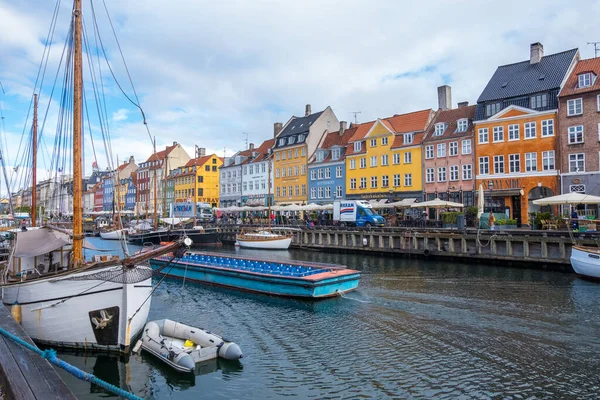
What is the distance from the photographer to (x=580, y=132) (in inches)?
1414

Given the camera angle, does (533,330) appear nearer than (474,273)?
Yes

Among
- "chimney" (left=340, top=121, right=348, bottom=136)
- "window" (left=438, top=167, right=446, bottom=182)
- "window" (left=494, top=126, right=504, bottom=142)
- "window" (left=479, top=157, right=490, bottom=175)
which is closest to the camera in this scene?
"window" (left=494, top=126, right=504, bottom=142)

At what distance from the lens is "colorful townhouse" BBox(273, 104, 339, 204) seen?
202 feet

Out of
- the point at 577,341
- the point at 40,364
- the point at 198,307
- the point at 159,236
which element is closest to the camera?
the point at 40,364

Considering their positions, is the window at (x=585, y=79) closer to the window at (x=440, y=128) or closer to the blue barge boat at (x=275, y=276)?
the window at (x=440, y=128)

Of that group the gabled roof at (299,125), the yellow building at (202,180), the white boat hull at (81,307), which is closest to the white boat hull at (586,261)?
the white boat hull at (81,307)

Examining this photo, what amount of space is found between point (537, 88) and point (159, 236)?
40023mm

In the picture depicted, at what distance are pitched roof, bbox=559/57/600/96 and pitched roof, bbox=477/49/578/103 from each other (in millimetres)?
660

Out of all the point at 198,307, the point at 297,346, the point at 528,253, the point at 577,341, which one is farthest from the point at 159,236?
the point at 577,341

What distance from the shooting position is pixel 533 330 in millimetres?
14016

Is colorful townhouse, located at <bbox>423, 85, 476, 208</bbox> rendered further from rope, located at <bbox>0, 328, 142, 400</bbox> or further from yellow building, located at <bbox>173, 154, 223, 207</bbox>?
yellow building, located at <bbox>173, 154, 223, 207</bbox>

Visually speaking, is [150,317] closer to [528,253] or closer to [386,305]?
[386,305]

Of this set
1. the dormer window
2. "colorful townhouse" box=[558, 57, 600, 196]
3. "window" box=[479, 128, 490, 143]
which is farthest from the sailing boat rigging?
the dormer window

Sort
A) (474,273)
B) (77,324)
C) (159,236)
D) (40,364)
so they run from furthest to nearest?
(159,236) < (474,273) < (77,324) < (40,364)
